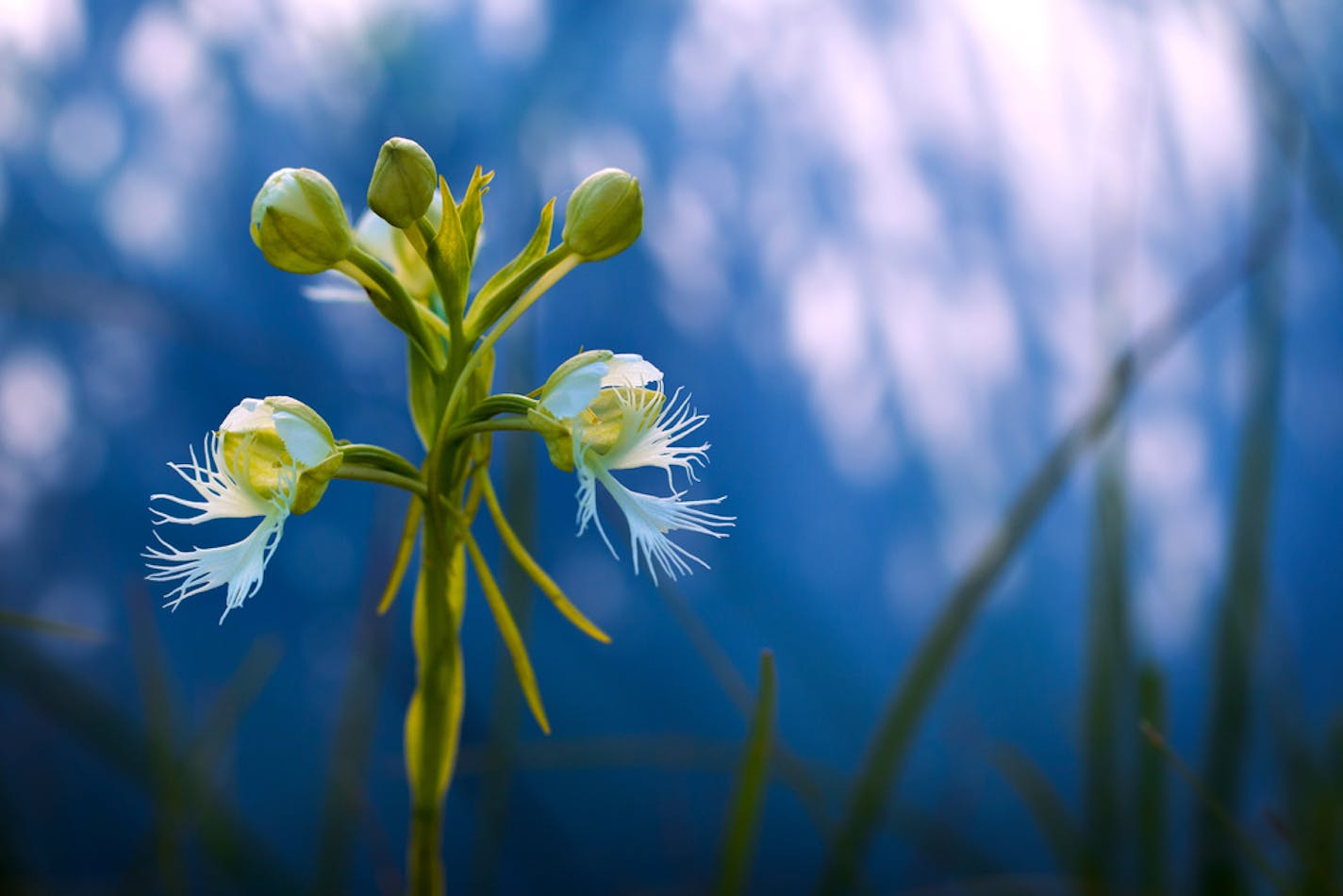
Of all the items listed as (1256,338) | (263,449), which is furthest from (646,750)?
(1256,338)

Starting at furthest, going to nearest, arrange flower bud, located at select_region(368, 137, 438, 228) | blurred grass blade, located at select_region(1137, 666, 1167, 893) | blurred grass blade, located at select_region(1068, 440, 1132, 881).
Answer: blurred grass blade, located at select_region(1068, 440, 1132, 881) → blurred grass blade, located at select_region(1137, 666, 1167, 893) → flower bud, located at select_region(368, 137, 438, 228)

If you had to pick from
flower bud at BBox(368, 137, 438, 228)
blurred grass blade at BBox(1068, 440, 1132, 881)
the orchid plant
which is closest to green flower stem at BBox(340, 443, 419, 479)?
the orchid plant

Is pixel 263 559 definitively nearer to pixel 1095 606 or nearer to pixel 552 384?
pixel 552 384

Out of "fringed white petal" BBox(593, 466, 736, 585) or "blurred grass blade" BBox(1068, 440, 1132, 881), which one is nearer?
"fringed white petal" BBox(593, 466, 736, 585)

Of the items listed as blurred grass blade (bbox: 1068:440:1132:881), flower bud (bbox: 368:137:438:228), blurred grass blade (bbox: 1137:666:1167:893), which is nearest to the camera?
flower bud (bbox: 368:137:438:228)

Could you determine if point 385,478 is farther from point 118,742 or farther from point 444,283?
point 118,742

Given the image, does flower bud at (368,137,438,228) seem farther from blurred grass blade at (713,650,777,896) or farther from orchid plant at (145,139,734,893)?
blurred grass blade at (713,650,777,896)

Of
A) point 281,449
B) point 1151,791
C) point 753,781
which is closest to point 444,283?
point 281,449
